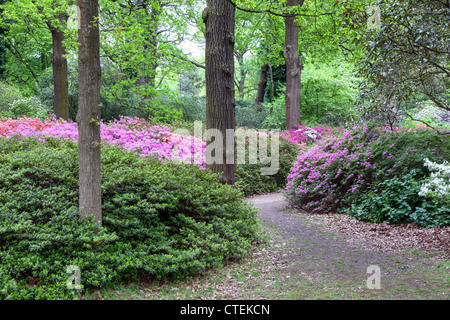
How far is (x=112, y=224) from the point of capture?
4.13 metres

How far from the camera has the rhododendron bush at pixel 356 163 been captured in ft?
22.2

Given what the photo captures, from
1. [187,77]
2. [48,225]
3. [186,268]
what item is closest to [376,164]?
[186,268]

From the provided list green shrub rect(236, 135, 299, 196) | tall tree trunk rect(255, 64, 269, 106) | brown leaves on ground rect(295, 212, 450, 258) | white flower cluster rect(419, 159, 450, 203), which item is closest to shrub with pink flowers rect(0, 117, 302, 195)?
green shrub rect(236, 135, 299, 196)

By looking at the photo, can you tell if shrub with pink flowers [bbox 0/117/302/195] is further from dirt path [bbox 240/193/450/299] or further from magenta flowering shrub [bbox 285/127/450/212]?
dirt path [bbox 240/193/450/299]

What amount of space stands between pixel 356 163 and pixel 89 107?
5636 mm

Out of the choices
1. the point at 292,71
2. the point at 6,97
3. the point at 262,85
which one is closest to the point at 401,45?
the point at 292,71

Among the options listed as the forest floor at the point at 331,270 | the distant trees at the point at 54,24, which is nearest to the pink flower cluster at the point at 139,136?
the distant trees at the point at 54,24

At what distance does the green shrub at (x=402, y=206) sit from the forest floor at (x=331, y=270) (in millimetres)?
229

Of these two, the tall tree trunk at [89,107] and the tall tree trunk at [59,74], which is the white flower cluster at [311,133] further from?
the tall tree trunk at [89,107]

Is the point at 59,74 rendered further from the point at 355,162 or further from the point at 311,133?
the point at 355,162

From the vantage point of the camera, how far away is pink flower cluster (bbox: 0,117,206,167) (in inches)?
332

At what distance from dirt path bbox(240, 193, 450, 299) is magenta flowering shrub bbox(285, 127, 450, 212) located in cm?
175

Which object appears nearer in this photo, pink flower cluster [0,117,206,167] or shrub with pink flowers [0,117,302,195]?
shrub with pink flowers [0,117,302,195]
